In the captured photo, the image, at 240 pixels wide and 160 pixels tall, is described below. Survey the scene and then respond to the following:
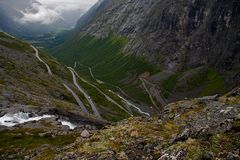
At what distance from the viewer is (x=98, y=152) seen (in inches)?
1673

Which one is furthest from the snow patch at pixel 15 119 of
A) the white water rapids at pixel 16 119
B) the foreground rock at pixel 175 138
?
the foreground rock at pixel 175 138

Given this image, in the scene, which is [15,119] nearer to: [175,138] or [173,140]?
[173,140]

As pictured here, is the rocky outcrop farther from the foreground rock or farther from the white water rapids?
the white water rapids

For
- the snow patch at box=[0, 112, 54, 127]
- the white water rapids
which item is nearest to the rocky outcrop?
the white water rapids

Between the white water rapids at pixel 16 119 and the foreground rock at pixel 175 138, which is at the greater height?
the white water rapids at pixel 16 119

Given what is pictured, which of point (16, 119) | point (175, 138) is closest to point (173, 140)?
point (175, 138)

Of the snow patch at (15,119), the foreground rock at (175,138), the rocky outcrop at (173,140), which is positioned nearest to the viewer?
the rocky outcrop at (173,140)

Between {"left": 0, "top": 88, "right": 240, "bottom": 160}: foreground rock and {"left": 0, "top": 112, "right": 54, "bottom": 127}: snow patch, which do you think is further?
{"left": 0, "top": 112, "right": 54, "bottom": 127}: snow patch

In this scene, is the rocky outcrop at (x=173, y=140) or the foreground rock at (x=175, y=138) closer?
the rocky outcrop at (x=173, y=140)

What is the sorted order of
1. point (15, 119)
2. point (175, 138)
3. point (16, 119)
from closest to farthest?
point (175, 138) < point (15, 119) < point (16, 119)

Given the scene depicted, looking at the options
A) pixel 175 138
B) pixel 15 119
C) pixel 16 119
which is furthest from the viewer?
pixel 16 119

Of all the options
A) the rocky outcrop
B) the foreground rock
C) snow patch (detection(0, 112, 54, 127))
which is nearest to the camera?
the rocky outcrop

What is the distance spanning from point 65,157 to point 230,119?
19323 millimetres

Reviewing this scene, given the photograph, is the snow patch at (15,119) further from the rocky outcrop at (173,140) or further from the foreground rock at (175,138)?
the rocky outcrop at (173,140)
